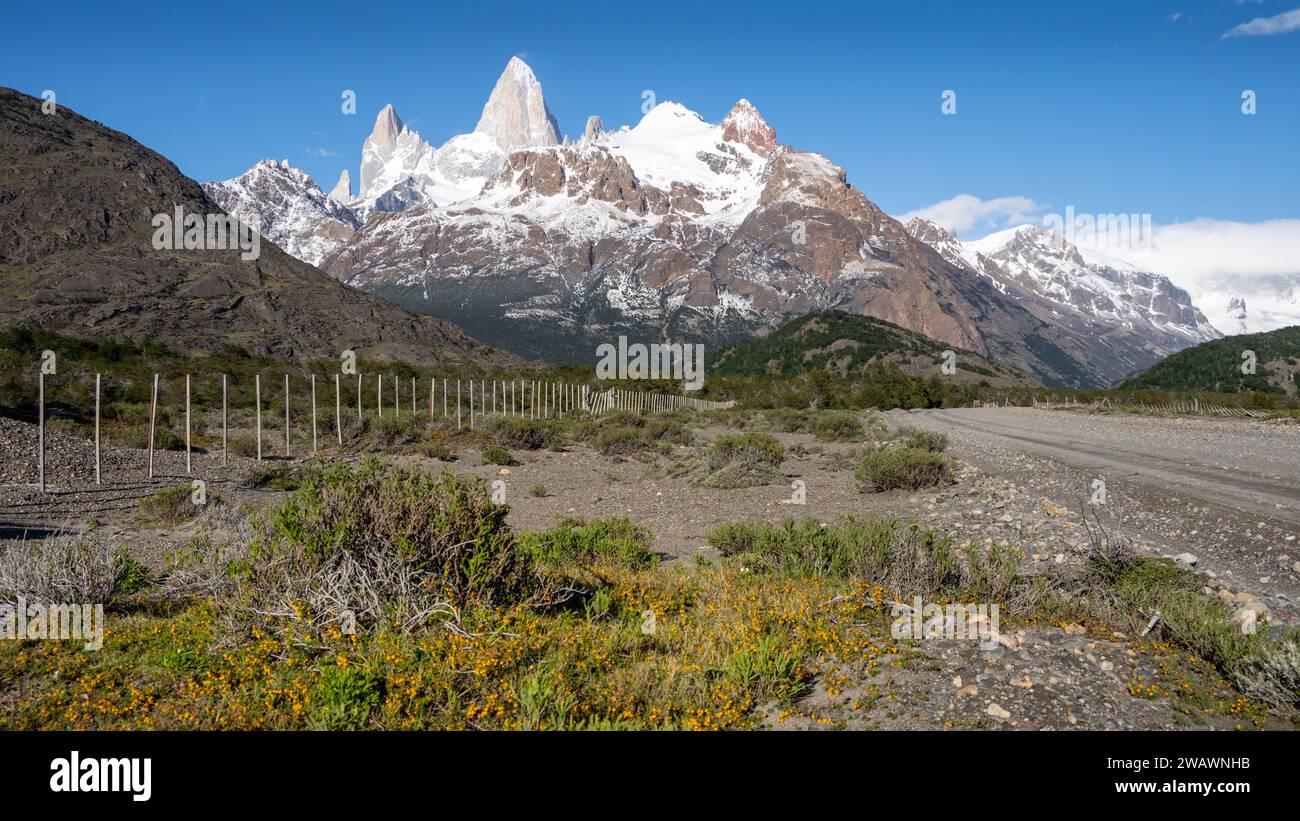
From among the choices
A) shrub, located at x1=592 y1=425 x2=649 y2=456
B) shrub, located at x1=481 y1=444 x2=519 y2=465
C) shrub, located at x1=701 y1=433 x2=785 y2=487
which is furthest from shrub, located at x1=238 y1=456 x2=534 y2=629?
shrub, located at x1=592 y1=425 x2=649 y2=456

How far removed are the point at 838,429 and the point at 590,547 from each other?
21.6 m

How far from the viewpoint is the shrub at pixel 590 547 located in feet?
26.1

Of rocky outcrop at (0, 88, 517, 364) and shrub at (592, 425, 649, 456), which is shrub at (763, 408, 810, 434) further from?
rocky outcrop at (0, 88, 517, 364)

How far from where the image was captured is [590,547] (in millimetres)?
8492

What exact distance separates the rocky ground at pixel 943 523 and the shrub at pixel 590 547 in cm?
103

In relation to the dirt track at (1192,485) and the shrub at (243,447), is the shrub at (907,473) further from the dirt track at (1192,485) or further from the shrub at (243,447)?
the shrub at (243,447)

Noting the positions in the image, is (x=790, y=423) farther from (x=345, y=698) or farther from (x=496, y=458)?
(x=345, y=698)

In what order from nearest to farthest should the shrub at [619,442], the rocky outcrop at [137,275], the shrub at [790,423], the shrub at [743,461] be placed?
the shrub at [743,461] < the shrub at [619,442] < the shrub at [790,423] < the rocky outcrop at [137,275]

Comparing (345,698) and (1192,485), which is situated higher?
(1192,485)

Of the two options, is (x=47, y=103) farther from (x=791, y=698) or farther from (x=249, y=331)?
(x=791, y=698)

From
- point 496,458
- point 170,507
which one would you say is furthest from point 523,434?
point 170,507

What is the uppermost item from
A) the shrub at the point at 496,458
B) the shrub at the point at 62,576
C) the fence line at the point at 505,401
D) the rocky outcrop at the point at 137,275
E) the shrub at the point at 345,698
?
the rocky outcrop at the point at 137,275

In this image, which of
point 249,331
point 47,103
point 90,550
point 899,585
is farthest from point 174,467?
point 47,103

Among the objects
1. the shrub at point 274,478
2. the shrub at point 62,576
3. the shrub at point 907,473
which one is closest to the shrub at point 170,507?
the shrub at point 274,478
